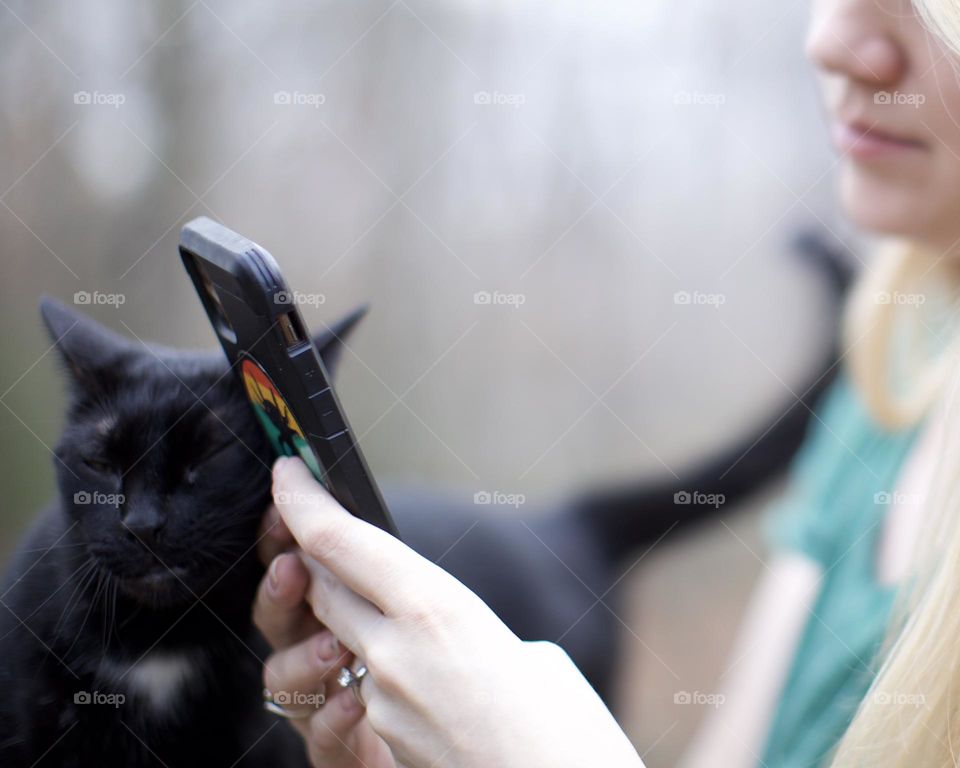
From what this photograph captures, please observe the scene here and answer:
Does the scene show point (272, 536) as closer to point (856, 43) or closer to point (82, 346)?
point (82, 346)

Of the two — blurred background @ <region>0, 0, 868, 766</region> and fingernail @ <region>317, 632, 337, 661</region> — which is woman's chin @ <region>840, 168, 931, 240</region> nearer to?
blurred background @ <region>0, 0, 868, 766</region>

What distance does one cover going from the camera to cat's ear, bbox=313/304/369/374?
2.26 ft

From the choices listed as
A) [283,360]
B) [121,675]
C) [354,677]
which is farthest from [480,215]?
[121,675]

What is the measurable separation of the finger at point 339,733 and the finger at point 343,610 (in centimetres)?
11

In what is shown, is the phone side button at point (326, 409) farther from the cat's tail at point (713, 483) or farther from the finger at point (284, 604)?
the cat's tail at point (713, 483)

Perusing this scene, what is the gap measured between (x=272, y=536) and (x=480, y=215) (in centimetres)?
35

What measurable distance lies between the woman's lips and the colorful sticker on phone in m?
0.58

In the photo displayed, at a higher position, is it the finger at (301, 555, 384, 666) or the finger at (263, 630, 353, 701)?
the finger at (301, 555, 384, 666)

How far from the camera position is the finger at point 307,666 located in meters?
0.67

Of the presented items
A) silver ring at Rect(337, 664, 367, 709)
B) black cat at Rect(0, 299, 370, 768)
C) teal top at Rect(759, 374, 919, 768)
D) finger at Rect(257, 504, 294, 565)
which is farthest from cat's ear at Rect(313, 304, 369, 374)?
teal top at Rect(759, 374, 919, 768)

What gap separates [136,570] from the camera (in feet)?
2.21

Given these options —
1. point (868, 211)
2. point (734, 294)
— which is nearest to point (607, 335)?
point (734, 294)

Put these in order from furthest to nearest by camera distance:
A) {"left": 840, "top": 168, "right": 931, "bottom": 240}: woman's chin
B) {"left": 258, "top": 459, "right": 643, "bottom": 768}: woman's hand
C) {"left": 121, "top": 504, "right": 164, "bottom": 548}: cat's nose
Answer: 1. {"left": 840, "top": 168, "right": 931, "bottom": 240}: woman's chin
2. {"left": 121, "top": 504, "right": 164, "bottom": 548}: cat's nose
3. {"left": 258, "top": 459, "right": 643, "bottom": 768}: woman's hand

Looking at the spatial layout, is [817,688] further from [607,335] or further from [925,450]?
[607,335]
